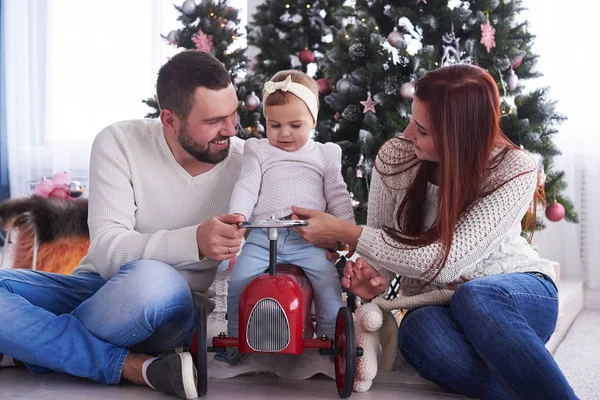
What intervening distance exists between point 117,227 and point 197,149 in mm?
296

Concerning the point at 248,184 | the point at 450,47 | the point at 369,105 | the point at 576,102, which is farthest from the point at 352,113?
the point at 576,102

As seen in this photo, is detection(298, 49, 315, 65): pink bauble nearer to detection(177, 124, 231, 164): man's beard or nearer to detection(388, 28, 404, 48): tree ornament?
detection(388, 28, 404, 48): tree ornament

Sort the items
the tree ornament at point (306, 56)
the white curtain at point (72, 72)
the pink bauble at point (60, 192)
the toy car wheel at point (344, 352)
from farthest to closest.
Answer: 1. the white curtain at point (72, 72)
2. the tree ornament at point (306, 56)
3. the pink bauble at point (60, 192)
4. the toy car wheel at point (344, 352)

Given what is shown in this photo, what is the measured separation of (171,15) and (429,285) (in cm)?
362

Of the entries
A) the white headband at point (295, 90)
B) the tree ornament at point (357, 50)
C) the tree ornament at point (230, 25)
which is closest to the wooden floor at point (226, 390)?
the white headband at point (295, 90)

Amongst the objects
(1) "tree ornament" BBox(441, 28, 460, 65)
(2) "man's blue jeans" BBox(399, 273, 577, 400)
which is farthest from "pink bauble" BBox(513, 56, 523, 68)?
(2) "man's blue jeans" BBox(399, 273, 577, 400)

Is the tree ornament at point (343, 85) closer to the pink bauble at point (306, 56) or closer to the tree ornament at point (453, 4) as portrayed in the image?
the tree ornament at point (453, 4)

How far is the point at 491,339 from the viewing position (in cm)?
158

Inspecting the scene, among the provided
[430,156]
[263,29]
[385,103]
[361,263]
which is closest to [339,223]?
[361,263]

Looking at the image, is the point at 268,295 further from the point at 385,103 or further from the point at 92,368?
the point at 385,103

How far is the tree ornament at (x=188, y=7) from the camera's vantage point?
346 centimetres

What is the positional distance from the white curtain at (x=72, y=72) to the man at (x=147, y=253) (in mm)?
3087

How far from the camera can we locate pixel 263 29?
3748 millimetres

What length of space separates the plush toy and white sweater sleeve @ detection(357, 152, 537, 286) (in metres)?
0.07
